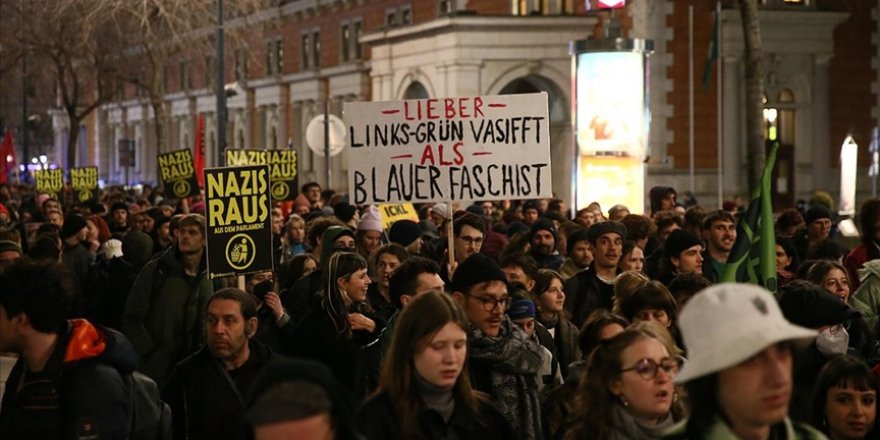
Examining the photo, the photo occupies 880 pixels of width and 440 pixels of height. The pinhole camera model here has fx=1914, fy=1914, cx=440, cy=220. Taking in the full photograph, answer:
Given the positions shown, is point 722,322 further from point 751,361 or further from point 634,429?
point 634,429

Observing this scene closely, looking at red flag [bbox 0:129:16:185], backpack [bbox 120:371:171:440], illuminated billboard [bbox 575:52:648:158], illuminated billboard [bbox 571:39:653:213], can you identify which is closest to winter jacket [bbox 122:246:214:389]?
backpack [bbox 120:371:171:440]

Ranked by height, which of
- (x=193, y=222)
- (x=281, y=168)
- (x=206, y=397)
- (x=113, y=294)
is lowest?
(x=206, y=397)

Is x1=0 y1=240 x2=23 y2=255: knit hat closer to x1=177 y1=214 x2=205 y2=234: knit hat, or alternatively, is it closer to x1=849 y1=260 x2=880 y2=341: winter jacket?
x1=177 y1=214 x2=205 y2=234: knit hat

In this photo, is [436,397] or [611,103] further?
[611,103]

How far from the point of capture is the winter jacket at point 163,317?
1108cm

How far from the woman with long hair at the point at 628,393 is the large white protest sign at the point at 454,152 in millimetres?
7024

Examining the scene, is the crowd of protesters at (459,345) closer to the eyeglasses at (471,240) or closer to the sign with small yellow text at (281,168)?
the eyeglasses at (471,240)

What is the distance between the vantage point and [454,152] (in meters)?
13.7

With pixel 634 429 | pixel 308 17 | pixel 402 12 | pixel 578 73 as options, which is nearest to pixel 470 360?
pixel 634 429

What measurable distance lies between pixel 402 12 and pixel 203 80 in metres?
19.6

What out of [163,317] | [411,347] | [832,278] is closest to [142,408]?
[411,347]

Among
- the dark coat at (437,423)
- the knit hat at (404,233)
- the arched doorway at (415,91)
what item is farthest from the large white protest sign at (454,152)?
the arched doorway at (415,91)

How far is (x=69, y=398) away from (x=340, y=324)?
A: 3.88 m

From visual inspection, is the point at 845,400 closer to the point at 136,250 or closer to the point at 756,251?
the point at 756,251
